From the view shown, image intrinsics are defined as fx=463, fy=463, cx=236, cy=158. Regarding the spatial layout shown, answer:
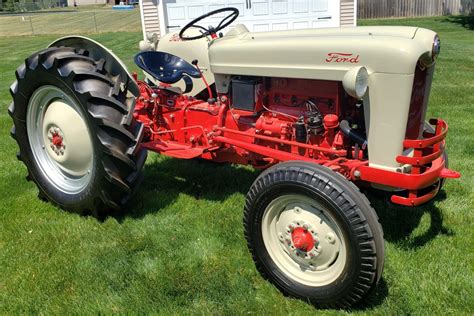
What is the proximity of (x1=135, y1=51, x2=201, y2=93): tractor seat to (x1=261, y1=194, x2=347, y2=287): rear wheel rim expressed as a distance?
1.81 m

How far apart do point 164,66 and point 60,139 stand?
1.16m

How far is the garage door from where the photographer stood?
10.1m

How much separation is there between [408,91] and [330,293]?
1211 millimetres

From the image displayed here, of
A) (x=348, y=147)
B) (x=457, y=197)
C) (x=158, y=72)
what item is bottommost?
(x=457, y=197)

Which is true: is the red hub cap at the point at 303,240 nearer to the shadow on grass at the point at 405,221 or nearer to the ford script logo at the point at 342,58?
the shadow on grass at the point at 405,221

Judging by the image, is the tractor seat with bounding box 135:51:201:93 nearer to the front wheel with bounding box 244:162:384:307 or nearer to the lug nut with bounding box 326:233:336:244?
the front wheel with bounding box 244:162:384:307

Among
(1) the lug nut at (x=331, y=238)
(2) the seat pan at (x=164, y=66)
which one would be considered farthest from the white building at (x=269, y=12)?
(1) the lug nut at (x=331, y=238)

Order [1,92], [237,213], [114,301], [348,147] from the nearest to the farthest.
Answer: [114,301] < [348,147] < [237,213] < [1,92]

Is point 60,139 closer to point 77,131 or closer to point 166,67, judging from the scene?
point 77,131

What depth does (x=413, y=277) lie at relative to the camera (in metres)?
2.86

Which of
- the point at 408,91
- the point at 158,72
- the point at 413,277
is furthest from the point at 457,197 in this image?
the point at 158,72

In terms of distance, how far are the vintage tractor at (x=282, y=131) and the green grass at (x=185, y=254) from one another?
220 millimetres

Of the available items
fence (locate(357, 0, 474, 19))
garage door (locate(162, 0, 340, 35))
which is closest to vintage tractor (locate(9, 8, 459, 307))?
garage door (locate(162, 0, 340, 35))

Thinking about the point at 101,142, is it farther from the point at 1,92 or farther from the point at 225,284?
the point at 1,92
